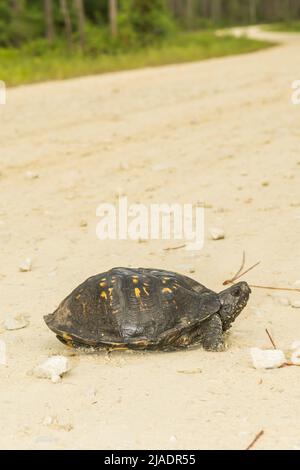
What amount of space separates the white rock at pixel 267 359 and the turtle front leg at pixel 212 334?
0.34 metres

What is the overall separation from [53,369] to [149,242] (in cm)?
288

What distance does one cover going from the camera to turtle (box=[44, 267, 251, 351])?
472 cm

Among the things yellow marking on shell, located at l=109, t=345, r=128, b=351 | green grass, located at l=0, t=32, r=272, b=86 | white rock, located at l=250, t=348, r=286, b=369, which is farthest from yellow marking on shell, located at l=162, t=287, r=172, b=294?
green grass, located at l=0, t=32, r=272, b=86

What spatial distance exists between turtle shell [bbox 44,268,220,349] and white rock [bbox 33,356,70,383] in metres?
0.34

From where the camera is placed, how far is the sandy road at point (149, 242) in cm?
391

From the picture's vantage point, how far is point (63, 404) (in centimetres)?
408

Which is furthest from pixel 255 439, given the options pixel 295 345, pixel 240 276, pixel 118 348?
pixel 240 276

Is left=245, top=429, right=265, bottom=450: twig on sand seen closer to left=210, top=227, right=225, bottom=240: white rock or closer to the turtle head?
the turtle head

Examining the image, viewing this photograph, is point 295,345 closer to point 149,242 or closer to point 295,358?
point 295,358

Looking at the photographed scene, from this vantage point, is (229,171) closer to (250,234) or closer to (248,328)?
(250,234)

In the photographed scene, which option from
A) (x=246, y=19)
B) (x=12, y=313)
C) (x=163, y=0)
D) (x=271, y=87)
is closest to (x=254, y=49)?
(x=163, y=0)

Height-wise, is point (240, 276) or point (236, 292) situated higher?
point (236, 292)

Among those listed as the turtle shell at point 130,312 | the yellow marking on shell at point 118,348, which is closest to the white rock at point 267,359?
the turtle shell at point 130,312

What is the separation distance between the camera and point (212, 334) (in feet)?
15.9
